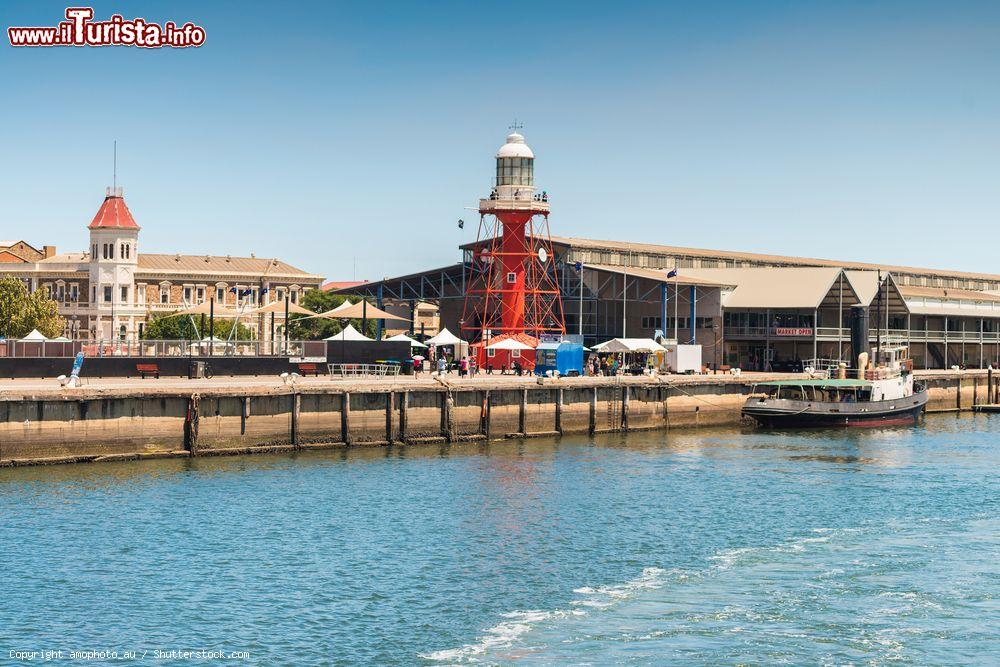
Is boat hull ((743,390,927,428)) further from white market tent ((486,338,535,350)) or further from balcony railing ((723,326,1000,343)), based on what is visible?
balcony railing ((723,326,1000,343))

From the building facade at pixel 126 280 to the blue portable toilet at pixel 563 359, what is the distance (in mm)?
49272

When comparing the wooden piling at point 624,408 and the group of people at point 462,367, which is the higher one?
the group of people at point 462,367

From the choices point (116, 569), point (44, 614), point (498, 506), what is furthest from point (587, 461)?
point (44, 614)

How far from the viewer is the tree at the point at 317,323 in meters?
136

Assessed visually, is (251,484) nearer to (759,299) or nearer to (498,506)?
(498,506)

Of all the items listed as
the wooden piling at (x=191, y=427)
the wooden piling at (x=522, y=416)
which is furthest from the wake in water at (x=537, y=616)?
the wooden piling at (x=522, y=416)

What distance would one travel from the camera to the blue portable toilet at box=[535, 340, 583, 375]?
8412 cm

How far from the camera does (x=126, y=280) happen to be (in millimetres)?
136000

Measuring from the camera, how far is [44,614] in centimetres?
3219

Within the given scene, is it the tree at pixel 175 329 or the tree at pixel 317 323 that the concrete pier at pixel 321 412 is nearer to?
the tree at pixel 175 329

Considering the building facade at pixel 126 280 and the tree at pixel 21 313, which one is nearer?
the tree at pixel 21 313

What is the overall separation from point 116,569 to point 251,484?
15047 mm

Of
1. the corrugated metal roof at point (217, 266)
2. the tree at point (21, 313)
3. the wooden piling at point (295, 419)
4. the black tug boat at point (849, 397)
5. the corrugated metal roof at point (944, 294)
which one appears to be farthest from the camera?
the corrugated metal roof at point (217, 266)

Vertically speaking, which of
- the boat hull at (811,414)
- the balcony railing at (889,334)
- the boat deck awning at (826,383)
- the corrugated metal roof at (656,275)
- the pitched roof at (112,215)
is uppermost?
the pitched roof at (112,215)
